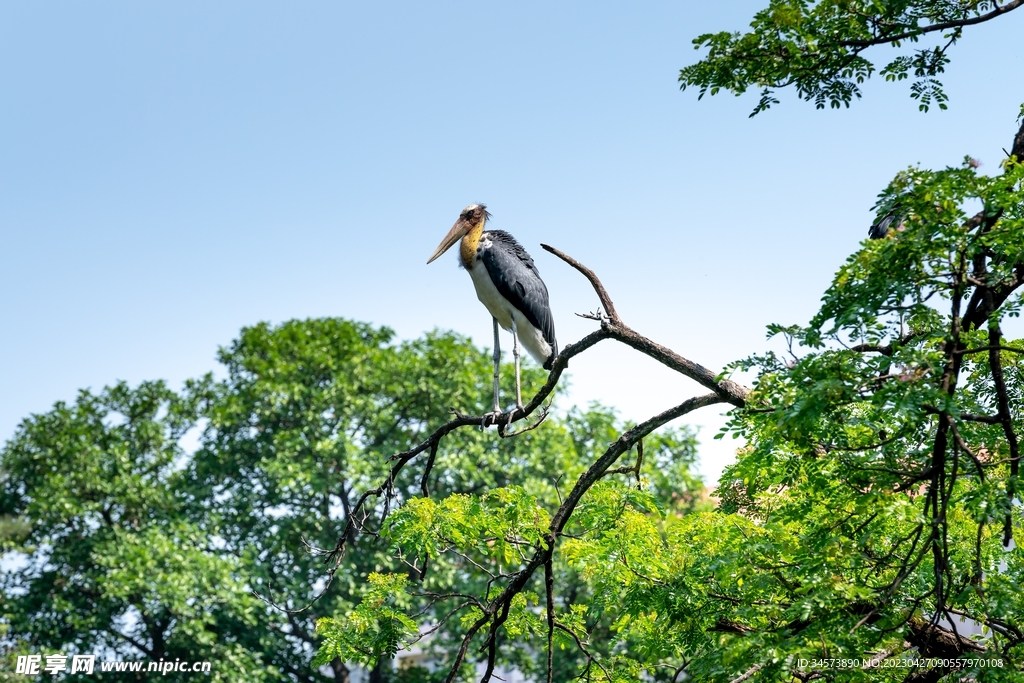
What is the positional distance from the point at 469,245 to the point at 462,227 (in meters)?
0.30

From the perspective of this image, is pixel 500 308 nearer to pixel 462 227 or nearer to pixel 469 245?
pixel 469 245

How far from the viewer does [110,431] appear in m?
18.9

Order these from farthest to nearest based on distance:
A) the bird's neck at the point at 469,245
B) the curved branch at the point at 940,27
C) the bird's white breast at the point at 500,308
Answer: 1. the bird's neck at the point at 469,245
2. the bird's white breast at the point at 500,308
3. the curved branch at the point at 940,27

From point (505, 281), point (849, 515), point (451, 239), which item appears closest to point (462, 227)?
point (451, 239)

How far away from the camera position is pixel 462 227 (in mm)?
8734

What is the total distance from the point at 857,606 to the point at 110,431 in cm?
1639

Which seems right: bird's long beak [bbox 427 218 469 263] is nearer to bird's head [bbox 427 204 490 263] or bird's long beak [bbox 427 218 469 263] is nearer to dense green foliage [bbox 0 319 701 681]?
bird's head [bbox 427 204 490 263]

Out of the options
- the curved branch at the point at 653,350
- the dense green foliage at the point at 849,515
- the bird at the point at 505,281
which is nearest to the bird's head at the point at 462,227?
the bird at the point at 505,281

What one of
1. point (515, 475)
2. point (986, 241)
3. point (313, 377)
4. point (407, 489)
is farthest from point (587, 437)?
point (986, 241)

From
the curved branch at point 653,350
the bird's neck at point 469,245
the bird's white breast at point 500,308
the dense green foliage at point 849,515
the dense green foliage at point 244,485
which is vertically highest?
the dense green foliage at point 244,485

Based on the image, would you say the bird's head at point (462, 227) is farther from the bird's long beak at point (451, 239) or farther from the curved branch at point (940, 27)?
the curved branch at point (940, 27)

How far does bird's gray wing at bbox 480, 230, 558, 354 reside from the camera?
26.9 feet

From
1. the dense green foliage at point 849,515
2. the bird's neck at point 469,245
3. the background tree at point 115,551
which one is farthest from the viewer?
the background tree at point 115,551

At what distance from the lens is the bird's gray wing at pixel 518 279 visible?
26.9 feet
